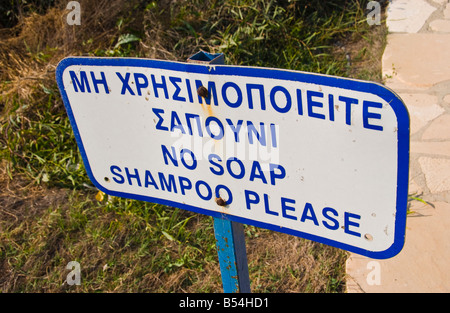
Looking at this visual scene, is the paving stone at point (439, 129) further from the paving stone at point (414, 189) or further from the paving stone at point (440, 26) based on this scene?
the paving stone at point (440, 26)

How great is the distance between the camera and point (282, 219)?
1.35m

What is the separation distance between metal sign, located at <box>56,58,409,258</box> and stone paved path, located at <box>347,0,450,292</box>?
49.0 inches

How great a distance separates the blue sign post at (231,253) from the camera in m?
1.49

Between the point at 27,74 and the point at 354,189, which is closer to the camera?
the point at 354,189

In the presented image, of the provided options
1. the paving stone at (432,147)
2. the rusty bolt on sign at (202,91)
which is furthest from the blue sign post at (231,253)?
the paving stone at (432,147)

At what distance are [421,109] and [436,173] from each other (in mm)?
616

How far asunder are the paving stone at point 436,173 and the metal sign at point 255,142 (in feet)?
6.01

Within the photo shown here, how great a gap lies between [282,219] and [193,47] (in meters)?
2.43

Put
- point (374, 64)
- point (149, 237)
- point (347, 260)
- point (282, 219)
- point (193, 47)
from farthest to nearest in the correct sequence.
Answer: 1. point (374, 64)
2. point (193, 47)
3. point (149, 237)
4. point (347, 260)
5. point (282, 219)

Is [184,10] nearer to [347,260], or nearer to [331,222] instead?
[347,260]

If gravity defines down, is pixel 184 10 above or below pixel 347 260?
above

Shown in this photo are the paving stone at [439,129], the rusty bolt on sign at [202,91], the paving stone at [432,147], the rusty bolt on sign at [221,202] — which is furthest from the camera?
the paving stone at [439,129]

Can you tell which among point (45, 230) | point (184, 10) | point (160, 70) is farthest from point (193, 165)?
point (184, 10)

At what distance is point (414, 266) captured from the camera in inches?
95.9
